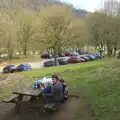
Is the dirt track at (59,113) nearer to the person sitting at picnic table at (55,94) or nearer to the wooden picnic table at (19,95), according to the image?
the wooden picnic table at (19,95)

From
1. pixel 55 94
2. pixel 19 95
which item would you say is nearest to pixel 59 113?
pixel 55 94

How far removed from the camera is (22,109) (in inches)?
345

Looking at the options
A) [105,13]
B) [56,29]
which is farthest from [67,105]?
[105,13]

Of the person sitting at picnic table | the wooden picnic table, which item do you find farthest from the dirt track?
the person sitting at picnic table

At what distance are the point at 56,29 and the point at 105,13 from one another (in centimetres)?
907

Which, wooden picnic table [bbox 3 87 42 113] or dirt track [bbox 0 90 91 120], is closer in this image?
dirt track [bbox 0 90 91 120]

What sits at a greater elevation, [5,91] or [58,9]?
[58,9]

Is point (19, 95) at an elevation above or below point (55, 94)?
below

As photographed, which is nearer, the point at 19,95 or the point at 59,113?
the point at 59,113

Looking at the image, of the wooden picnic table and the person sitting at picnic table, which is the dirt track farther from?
the person sitting at picnic table

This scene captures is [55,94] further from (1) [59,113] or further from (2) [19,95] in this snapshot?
(2) [19,95]

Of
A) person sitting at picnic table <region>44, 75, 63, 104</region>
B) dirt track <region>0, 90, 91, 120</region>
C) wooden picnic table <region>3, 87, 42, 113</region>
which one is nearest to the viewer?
dirt track <region>0, 90, 91, 120</region>

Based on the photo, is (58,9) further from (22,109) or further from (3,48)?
(22,109)

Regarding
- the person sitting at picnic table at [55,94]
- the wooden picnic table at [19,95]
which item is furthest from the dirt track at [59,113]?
the person sitting at picnic table at [55,94]
